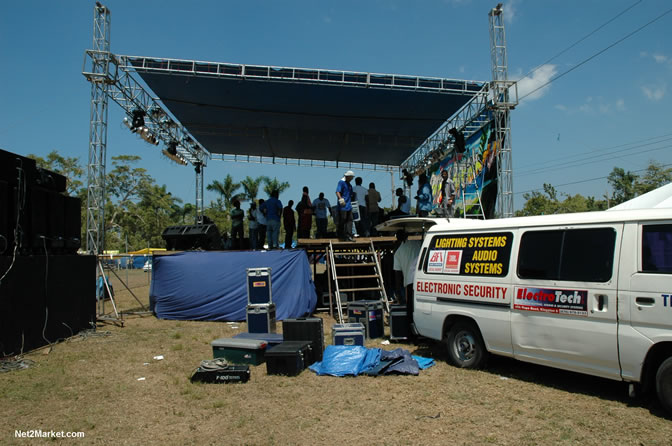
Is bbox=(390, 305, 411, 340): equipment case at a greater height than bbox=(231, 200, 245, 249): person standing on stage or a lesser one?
lesser

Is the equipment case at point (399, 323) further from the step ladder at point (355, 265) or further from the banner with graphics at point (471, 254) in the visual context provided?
the step ladder at point (355, 265)

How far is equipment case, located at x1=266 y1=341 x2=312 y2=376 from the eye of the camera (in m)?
6.29

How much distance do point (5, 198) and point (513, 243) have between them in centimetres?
817

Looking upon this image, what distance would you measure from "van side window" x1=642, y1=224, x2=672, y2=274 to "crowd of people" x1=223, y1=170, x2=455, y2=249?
21.3 feet

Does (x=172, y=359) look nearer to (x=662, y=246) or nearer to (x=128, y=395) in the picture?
(x=128, y=395)

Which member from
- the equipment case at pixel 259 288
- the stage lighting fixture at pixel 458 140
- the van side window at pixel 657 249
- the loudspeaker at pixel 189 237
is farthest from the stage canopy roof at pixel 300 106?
the van side window at pixel 657 249

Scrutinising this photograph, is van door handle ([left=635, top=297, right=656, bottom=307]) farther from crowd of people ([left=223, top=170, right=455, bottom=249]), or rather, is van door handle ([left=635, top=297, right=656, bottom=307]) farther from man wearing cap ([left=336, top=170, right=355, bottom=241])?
man wearing cap ([left=336, top=170, right=355, bottom=241])

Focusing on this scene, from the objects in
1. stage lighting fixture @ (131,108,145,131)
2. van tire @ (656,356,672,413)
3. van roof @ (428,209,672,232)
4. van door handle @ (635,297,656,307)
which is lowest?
van tire @ (656,356,672,413)

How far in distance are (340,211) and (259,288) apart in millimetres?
2863

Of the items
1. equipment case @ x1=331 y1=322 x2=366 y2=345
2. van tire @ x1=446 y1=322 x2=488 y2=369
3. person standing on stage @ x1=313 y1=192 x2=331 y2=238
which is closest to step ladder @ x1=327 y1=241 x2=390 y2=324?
person standing on stage @ x1=313 y1=192 x2=331 y2=238

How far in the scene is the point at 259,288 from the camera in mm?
9648

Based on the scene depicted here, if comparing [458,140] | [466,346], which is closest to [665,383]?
[466,346]

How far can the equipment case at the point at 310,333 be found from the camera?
23.3 feet

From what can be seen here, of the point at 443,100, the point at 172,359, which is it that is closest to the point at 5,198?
the point at 172,359
